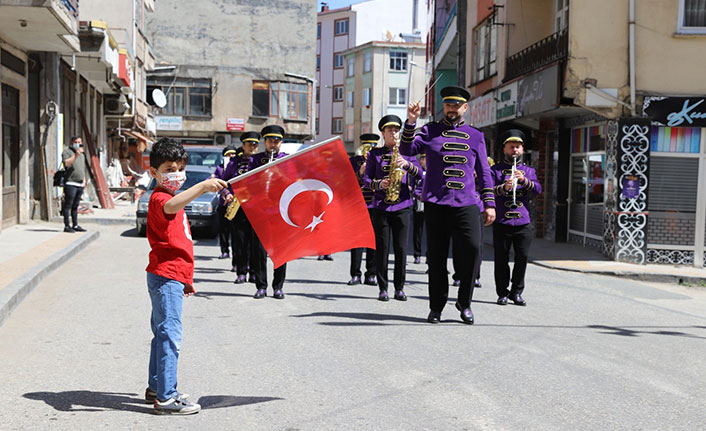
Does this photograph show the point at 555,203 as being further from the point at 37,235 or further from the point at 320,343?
the point at 320,343

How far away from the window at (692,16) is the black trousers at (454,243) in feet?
33.3

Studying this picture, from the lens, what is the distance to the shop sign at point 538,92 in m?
17.1

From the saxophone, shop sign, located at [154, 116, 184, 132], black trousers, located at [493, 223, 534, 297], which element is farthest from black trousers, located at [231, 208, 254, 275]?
shop sign, located at [154, 116, 184, 132]

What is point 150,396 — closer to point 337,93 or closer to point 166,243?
point 166,243

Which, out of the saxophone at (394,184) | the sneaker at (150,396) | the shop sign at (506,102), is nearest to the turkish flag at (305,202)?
the sneaker at (150,396)

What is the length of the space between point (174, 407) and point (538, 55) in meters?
16.1

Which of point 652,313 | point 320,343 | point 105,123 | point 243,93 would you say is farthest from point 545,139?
point 243,93

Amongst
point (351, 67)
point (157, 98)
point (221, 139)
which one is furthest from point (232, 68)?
point (351, 67)

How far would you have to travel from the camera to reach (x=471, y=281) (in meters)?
8.27

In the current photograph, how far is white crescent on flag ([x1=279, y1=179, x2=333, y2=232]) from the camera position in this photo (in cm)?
600

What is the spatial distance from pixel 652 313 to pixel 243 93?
48959 mm

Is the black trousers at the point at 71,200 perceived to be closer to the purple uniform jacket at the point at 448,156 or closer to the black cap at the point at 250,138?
the black cap at the point at 250,138

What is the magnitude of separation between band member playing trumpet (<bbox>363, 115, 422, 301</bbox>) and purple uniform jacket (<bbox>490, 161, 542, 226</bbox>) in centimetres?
A: 98

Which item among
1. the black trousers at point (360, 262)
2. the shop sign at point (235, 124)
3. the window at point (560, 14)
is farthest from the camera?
the shop sign at point (235, 124)
